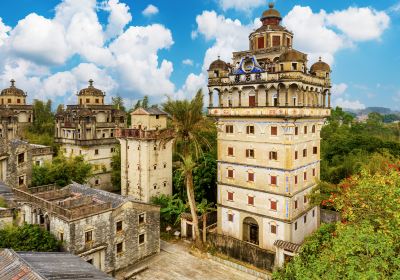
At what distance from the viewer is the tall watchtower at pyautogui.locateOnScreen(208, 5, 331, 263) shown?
102 feet

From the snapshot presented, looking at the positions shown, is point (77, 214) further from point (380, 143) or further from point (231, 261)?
point (380, 143)

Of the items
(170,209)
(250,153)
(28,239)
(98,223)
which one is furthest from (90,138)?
(250,153)

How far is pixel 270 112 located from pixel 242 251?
13838 mm

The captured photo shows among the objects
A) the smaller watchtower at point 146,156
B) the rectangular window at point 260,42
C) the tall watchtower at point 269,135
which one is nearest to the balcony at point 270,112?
the tall watchtower at point 269,135

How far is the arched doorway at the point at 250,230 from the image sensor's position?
111 ft

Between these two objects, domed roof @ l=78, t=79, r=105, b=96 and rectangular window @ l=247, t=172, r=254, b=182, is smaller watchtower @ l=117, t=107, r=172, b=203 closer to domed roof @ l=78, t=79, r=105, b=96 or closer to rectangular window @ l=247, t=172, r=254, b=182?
rectangular window @ l=247, t=172, r=254, b=182

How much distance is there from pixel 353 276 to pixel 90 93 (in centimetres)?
→ 5411

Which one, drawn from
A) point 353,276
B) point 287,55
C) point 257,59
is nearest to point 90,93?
point 257,59

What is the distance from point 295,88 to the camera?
3222cm

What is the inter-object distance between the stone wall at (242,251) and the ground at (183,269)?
189 cm

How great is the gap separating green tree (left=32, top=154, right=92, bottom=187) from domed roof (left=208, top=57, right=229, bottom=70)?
21.0 m

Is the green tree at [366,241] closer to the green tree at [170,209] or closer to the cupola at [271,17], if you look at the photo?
the green tree at [170,209]

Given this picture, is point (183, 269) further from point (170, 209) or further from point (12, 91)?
point (12, 91)

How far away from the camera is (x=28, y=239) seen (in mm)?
24766
